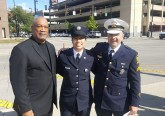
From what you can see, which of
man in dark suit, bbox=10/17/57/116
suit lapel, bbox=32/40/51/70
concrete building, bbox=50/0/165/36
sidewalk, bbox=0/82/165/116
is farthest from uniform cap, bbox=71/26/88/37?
concrete building, bbox=50/0/165/36

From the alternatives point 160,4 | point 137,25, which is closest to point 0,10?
point 137,25

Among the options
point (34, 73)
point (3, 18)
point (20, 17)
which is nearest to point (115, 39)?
point (34, 73)

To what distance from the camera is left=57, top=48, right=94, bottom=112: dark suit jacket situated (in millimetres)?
3465

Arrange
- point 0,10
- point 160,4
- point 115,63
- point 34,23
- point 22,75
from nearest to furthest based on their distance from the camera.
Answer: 1. point 22,75
2. point 34,23
3. point 115,63
4. point 0,10
5. point 160,4

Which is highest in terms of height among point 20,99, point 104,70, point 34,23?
point 34,23

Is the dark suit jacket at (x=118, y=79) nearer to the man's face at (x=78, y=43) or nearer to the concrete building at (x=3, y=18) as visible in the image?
the man's face at (x=78, y=43)

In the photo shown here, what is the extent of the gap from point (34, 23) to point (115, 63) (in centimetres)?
123

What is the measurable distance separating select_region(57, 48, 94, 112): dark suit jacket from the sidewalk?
5.76 feet

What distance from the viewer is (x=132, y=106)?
10.9 ft

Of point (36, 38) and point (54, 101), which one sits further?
point (54, 101)

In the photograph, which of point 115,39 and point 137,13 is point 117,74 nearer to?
point 115,39

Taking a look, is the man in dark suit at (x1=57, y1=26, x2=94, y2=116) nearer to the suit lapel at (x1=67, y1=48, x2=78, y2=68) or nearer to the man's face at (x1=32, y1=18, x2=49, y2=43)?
the suit lapel at (x1=67, y1=48, x2=78, y2=68)

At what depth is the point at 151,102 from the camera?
19.7ft

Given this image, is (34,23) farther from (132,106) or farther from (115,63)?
(132,106)
